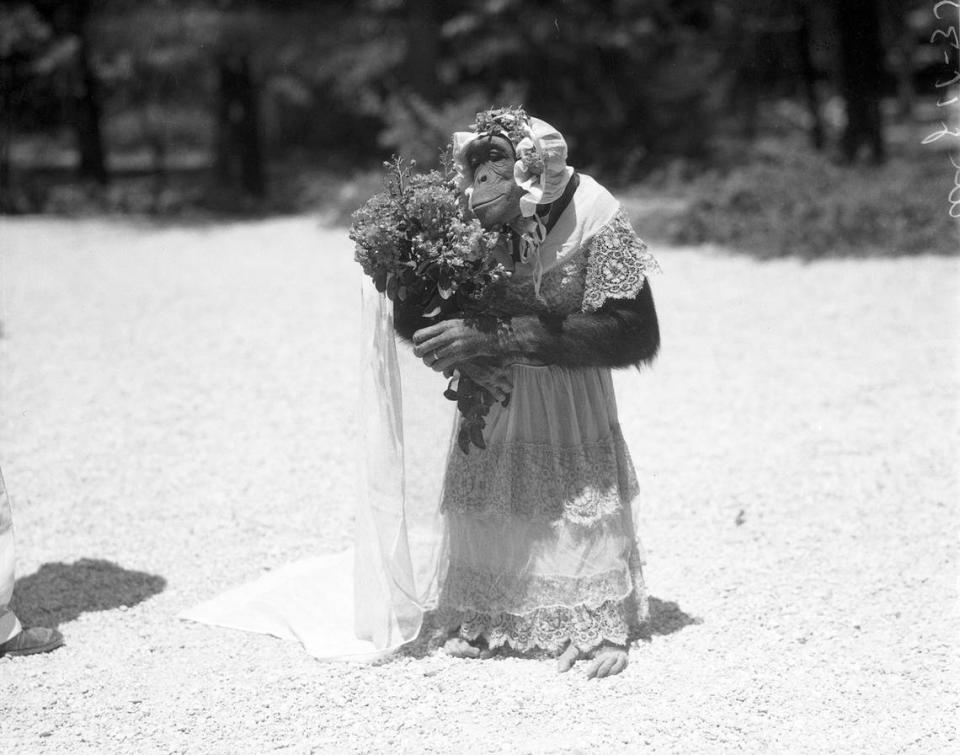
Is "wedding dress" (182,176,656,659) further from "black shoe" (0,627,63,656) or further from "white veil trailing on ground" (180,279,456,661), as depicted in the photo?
"black shoe" (0,627,63,656)

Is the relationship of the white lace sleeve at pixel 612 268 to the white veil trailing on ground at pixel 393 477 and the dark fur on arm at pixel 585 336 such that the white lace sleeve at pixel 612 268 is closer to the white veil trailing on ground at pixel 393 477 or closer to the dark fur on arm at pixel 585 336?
the dark fur on arm at pixel 585 336

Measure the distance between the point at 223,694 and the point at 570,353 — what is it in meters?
1.60

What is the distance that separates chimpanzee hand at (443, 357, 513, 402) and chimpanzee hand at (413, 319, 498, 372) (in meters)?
0.05

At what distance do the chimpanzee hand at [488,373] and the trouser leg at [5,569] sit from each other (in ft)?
5.49

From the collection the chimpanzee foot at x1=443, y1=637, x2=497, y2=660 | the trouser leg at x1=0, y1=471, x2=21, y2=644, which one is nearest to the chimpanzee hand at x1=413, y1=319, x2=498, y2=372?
the chimpanzee foot at x1=443, y1=637, x2=497, y2=660

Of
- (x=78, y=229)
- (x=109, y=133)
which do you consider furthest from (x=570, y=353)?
(x=109, y=133)

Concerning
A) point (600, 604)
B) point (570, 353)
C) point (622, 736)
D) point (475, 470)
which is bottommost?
point (622, 736)

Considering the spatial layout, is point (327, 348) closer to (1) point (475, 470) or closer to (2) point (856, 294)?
(2) point (856, 294)

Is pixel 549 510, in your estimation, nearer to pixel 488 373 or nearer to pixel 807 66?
pixel 488 373

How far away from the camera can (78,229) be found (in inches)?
613

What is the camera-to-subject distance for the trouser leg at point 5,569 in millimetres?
4020

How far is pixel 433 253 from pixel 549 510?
977mm

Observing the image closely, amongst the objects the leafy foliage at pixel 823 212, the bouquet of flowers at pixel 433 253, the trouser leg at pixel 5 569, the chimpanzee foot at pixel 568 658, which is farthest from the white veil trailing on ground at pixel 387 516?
the leafy foliage at pixel 823 212

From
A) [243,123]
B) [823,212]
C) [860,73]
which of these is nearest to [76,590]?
[823,212]
